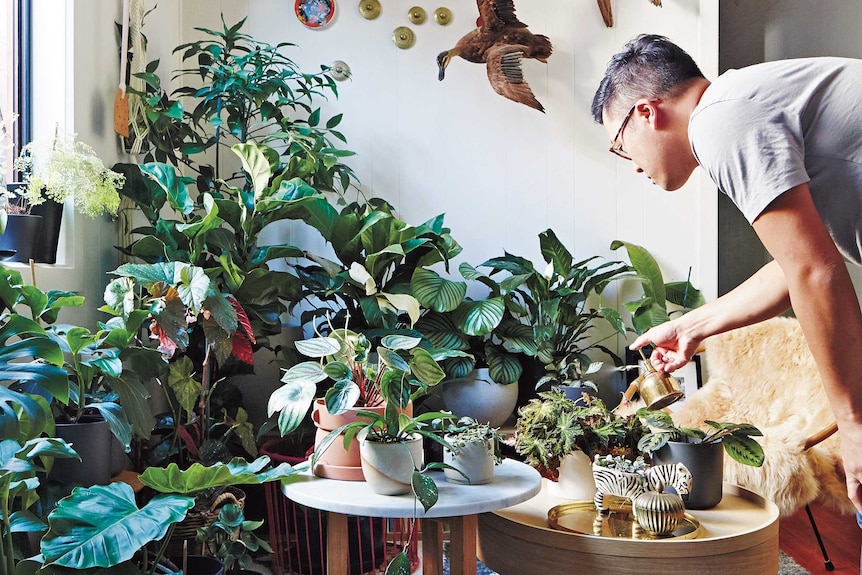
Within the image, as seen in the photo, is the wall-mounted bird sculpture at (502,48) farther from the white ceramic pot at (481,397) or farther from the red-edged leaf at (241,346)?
the red-edged leaf at (241,346)

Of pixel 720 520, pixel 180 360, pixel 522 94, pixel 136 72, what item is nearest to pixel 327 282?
pixel 180 360

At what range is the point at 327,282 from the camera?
106 inches

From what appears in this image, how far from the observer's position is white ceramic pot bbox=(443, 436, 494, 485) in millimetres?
1511

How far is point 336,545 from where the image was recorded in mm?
1488

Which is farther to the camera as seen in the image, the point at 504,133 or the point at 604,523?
the point at 504,133

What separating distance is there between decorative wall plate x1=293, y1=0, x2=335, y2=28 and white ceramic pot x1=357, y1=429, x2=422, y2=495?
2.42m

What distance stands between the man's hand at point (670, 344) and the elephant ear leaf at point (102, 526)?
1.04 metres

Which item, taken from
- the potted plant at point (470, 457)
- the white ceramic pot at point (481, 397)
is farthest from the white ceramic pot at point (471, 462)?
the white ceramic pot at point (481, 397)

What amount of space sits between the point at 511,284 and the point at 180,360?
1.31 meters

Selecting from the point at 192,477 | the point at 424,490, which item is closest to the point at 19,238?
the point at 192,477

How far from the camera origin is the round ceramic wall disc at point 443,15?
11.1ft

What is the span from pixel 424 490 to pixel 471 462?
0.21 meters

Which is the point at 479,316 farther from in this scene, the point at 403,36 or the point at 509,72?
the point at 403,36

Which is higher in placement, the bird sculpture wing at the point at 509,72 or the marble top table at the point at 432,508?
the bird sculpture wing at the point at 509,72
